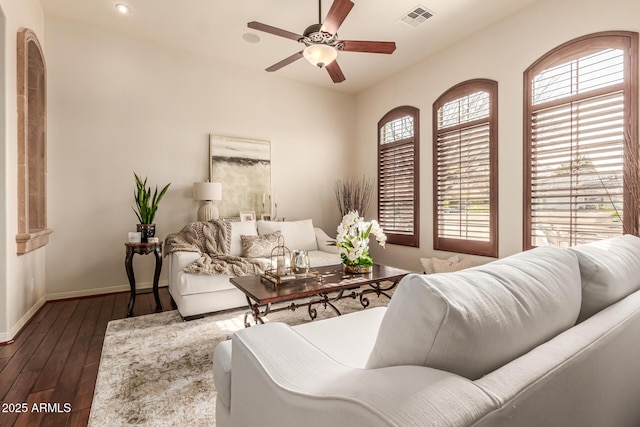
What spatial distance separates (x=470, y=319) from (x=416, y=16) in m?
3.69

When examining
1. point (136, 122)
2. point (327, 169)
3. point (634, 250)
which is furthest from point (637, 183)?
point (136, 122)

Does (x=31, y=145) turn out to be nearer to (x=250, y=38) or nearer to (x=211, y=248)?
(x=211, y=248)

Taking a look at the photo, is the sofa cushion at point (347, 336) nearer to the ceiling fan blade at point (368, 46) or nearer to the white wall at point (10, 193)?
the ceiling fan blade at point (368, 46)

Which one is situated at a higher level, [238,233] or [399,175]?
[399,175]

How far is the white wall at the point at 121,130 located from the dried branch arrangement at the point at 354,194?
3.75 ft

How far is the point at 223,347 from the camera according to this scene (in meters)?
1.24

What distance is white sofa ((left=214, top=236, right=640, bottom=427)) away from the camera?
532 millimetres

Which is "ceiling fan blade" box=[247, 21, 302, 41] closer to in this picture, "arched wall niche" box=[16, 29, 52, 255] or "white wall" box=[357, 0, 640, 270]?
"arched wall niche" box=[16, 29, 52, 255]

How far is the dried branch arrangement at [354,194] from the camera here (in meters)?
5.27

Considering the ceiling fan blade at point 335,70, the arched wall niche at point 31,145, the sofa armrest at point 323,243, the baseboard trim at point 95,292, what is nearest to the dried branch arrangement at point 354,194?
the sofa armrest at point 323,243

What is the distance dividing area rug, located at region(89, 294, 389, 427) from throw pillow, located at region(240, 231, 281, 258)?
0.80 meters

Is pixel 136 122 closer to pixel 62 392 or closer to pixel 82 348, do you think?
pixel 82 348

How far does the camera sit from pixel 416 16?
337 cm

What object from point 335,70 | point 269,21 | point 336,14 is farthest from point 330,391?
point 269,21
